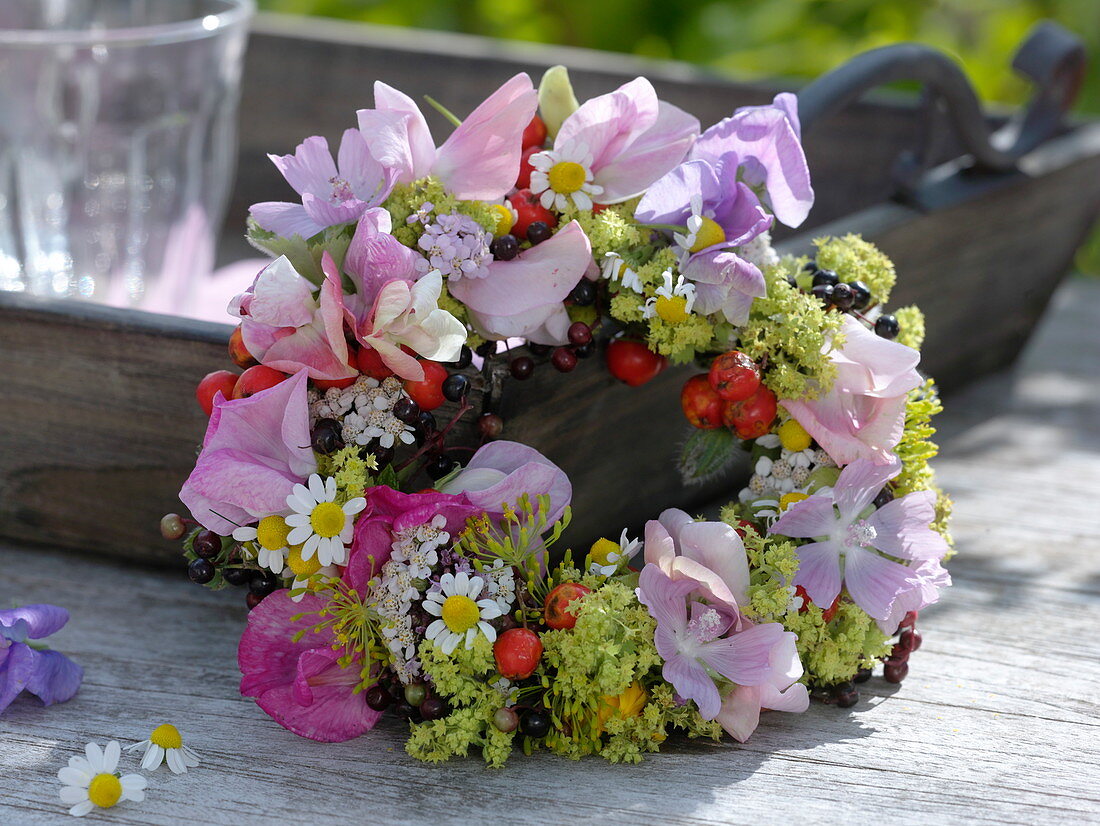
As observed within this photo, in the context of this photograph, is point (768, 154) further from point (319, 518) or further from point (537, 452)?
point (319, 518)

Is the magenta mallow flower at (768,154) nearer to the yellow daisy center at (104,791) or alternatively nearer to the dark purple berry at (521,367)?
the dark purple berry at (521,367)

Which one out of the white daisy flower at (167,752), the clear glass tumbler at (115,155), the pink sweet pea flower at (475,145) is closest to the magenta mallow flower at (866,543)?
the pink sweet pea flower at (475,145)

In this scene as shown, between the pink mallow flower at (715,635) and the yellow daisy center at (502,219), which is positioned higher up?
the yellow daisy center at (502,219)

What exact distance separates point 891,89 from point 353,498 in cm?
227

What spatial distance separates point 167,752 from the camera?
753mm

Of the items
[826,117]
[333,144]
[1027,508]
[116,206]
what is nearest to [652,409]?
[826,117]

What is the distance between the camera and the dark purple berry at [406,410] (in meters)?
0.76

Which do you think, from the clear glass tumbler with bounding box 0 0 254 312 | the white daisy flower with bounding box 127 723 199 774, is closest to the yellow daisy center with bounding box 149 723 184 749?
the white daisy flower with bounding box 127 723 199 774

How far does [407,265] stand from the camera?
0.74 meters

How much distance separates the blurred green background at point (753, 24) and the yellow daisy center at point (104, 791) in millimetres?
2290

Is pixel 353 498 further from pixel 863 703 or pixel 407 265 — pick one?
pixel 863 703

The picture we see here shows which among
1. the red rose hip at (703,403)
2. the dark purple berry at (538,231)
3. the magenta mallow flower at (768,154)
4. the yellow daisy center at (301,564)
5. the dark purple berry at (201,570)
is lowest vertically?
the dark purple berry at (201,570)

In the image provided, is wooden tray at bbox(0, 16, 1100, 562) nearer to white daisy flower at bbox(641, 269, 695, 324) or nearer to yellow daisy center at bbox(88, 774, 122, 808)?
white daisy flower at bbox(641, 269, 695, 324)

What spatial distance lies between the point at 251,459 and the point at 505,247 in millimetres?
219
